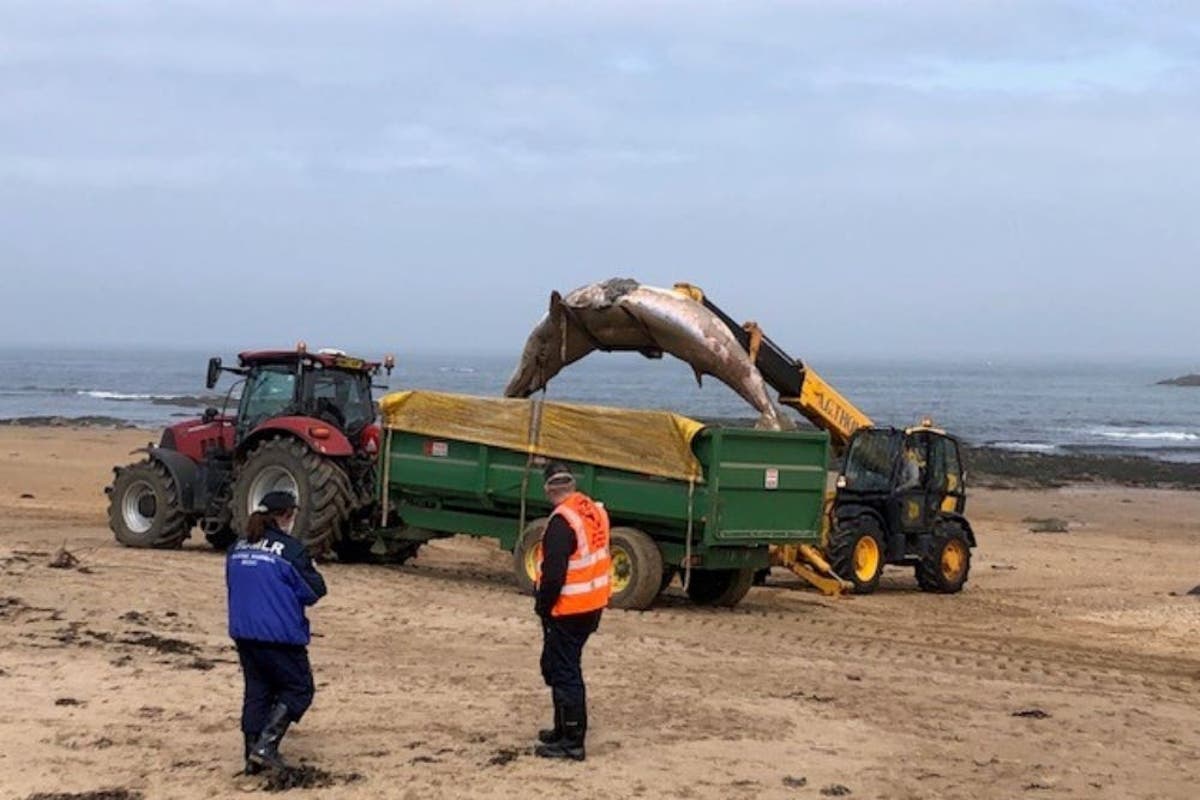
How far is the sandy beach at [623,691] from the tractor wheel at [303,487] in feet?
1.62

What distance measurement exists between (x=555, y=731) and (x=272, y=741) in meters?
1.41

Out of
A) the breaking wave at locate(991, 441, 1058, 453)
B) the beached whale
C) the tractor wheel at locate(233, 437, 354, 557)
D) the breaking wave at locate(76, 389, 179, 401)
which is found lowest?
the breaking wave at locate(76, 389, 179, 401)

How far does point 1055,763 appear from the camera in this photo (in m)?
8.12

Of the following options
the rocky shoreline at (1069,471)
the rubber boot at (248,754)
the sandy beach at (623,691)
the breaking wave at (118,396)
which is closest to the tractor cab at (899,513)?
the sandy beach at (623,691)

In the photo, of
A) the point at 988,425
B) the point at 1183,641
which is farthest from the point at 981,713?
the point at 988,425

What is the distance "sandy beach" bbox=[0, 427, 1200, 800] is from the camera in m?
7.50

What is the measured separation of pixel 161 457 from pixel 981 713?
9.60m

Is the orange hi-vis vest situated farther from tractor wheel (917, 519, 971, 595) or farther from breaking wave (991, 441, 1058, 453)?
breaking wave (991, 441, 1058, 453)

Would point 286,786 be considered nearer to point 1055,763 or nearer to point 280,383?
point 1055,763

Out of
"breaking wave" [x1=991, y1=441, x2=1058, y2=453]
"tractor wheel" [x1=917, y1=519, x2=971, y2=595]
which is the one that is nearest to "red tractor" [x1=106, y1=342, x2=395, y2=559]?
"tractor wheel" [x1=917, y1=519, x2=971, y2=595]

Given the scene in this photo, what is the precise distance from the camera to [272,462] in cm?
1491

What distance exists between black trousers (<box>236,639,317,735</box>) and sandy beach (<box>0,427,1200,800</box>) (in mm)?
326

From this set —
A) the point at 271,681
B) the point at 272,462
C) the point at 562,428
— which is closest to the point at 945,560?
the point at 562,428

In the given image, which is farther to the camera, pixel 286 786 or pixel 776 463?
pixel 776 463
